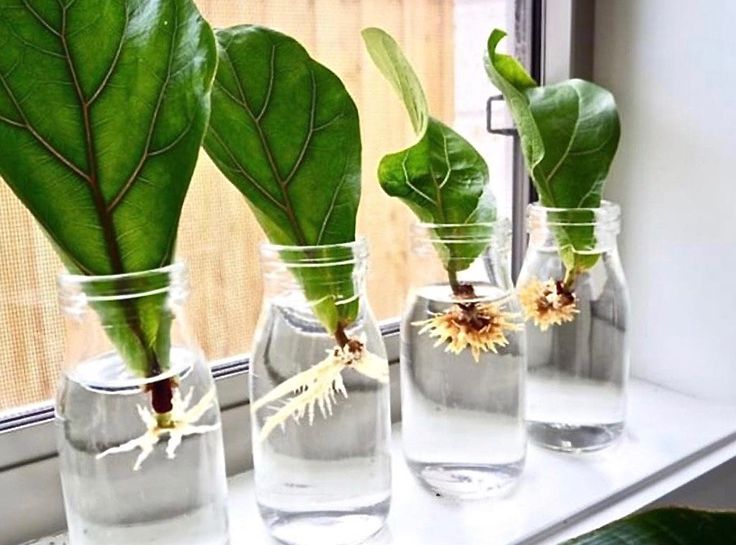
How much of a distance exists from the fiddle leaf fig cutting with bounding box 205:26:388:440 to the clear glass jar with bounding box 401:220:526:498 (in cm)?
8

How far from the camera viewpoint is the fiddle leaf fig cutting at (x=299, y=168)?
0.47 m

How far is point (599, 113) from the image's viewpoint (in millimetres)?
653

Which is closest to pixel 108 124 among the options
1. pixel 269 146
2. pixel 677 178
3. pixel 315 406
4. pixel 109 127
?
pixel 109 127

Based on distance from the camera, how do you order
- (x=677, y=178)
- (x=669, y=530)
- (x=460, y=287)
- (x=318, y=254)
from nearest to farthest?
(x=669, y=530) → (x=318, y=254) → (x=460, y=287) → (x=677, y=178)

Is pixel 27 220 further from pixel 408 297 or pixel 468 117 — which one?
pixel 468 117

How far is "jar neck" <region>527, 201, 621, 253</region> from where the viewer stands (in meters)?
0.65

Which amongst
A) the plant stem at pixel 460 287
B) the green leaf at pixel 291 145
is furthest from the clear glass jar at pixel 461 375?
the green leaf at pixel 291 145

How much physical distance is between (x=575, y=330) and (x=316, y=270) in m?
0.27

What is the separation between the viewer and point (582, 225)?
0.65m

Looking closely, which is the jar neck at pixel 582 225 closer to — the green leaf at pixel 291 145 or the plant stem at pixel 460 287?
the plant stem at pixel 460 287

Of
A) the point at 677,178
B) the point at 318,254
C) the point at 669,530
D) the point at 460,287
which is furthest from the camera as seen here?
the point at 677,178

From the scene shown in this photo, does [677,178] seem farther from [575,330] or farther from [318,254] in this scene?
[318,254]

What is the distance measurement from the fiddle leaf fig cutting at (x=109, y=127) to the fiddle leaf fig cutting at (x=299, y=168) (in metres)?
0.06

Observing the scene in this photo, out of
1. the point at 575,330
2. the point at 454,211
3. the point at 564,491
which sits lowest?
the point at 564,491
